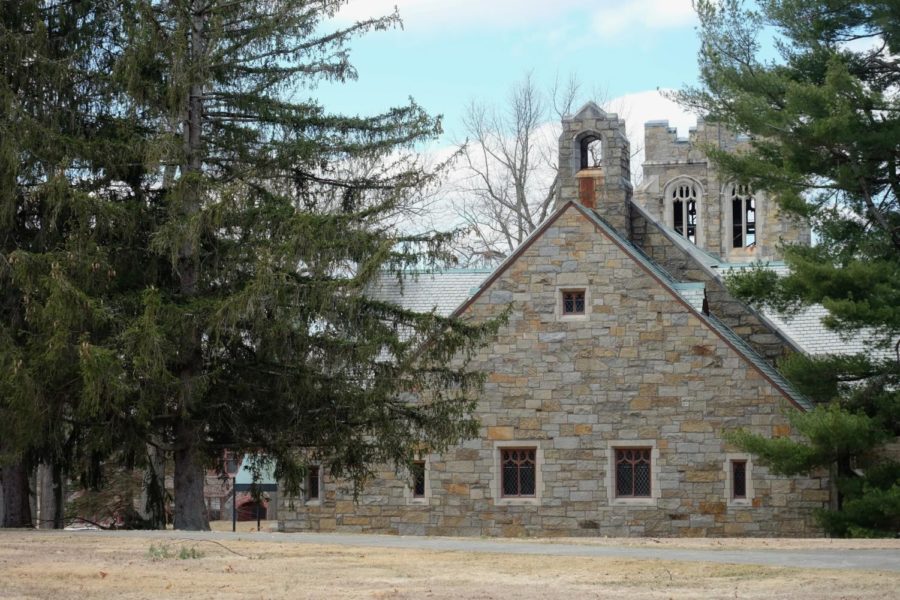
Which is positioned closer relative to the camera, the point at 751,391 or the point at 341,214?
the point at 341,214

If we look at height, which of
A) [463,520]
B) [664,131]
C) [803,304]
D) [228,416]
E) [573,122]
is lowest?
[463,520]

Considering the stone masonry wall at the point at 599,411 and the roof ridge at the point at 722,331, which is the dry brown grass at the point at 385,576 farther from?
the roof ridge at the point at 722,331

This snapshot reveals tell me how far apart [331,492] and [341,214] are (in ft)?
23.6

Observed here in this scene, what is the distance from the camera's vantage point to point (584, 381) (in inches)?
989

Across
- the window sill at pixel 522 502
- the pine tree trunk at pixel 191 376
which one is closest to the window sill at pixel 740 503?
the window sill at pixel 522 502

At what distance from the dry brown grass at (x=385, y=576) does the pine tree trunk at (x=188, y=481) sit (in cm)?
683

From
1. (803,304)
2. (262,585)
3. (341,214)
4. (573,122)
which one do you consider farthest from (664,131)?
(262,585)

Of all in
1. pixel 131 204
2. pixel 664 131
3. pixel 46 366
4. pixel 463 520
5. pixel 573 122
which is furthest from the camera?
pixel 664 131

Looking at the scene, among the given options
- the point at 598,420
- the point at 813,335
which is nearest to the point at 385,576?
the point at 598,420

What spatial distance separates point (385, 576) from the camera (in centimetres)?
1169

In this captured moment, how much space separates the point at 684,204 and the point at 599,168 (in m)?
32.6

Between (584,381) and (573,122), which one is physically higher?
(573,122)

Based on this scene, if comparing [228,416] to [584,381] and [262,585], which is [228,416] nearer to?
[584,381]

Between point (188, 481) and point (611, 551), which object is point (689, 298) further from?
point (611, 551)
